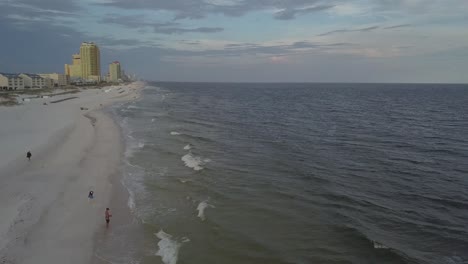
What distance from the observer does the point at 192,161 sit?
32.6 metres

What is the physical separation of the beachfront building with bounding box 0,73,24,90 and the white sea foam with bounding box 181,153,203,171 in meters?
119

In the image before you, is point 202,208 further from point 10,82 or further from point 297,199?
point 10,82

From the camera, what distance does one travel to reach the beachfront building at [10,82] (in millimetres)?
130250

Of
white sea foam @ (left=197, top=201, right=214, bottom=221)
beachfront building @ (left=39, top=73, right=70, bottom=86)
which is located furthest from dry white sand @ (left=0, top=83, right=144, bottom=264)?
beachfront building @ (left=39, top=73, right=70, bottom=86)

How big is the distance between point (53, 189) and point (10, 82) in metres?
131

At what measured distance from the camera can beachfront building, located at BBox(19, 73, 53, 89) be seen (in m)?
148

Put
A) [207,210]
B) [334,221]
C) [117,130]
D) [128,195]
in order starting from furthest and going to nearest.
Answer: [117,130] < [128,195] < [207,210] < [334,221]

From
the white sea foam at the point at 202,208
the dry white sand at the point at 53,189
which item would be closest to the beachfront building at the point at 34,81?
the dry white sand at the point at 53,189

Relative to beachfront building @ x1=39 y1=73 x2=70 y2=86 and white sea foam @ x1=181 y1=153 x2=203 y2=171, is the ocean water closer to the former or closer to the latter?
white sea foam @ x1=181 y1=153 x2=203 y2=171

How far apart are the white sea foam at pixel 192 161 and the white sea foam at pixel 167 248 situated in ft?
39.7

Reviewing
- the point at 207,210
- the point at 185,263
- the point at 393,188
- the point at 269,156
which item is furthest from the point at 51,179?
the point at 393,188

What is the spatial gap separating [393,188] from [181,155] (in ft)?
58.9

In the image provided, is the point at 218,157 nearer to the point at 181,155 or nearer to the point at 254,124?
the point at 181,155

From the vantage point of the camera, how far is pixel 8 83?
436ft
